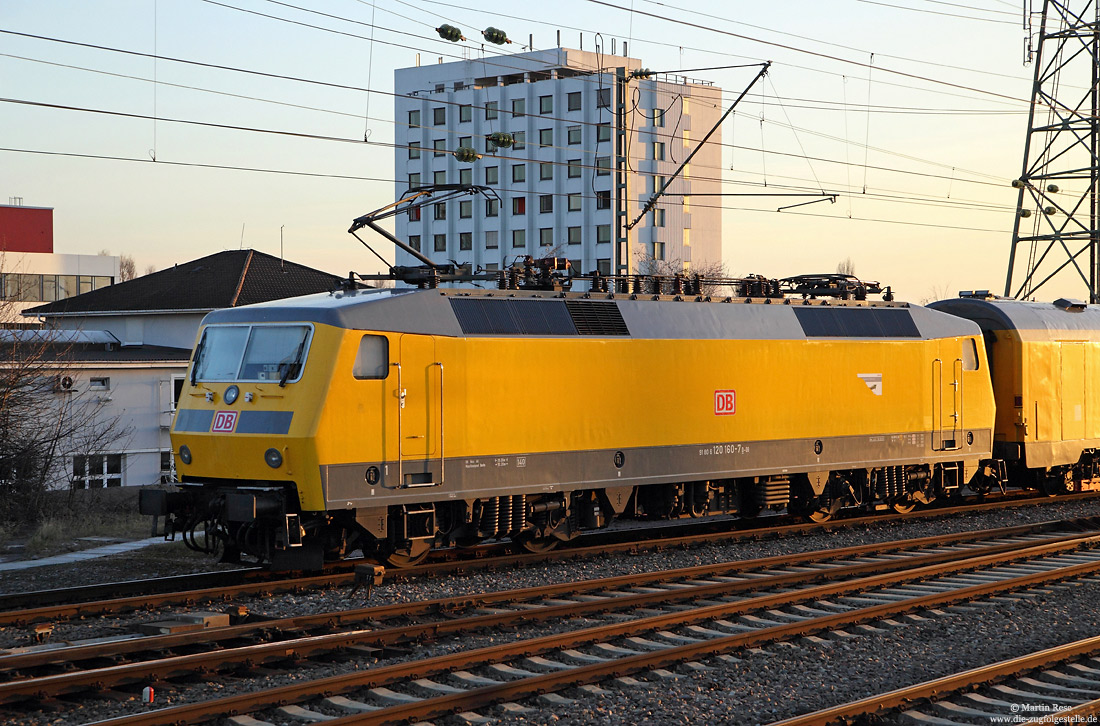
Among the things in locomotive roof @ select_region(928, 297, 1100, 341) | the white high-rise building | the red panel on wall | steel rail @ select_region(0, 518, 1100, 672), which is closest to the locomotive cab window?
steel rail @ select_region(0, 518, 1100, 672)

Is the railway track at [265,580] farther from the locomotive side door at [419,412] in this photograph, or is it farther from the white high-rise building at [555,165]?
the white high-rise building at [555,165]

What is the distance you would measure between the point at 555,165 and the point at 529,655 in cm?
8374

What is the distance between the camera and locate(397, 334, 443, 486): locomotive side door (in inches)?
565

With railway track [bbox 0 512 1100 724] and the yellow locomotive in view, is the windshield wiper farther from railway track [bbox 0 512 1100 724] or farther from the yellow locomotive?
railway track [bbox 0 512 1100 724]

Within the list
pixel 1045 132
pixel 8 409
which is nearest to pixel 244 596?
pixel 8 409

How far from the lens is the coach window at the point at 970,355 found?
21938mm

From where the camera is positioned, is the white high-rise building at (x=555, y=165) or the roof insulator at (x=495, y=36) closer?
the roof insulator at (x=495, y=36)

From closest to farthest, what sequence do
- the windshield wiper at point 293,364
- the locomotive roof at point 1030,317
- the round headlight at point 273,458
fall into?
1. the round headlight at point 273,458
2. the windshield wiper at point 293,364
3. the locomotive roof at point 1030,317

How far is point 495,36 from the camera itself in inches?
920

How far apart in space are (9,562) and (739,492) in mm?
11144

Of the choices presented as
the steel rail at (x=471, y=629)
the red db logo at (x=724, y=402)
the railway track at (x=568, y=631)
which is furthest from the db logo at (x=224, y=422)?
the red db logo at (x=724, y=402)

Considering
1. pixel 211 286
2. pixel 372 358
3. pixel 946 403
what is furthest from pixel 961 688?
pixel 211 286

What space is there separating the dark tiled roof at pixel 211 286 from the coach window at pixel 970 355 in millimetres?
31597

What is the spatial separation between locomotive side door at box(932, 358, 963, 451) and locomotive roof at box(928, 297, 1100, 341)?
2.40m
